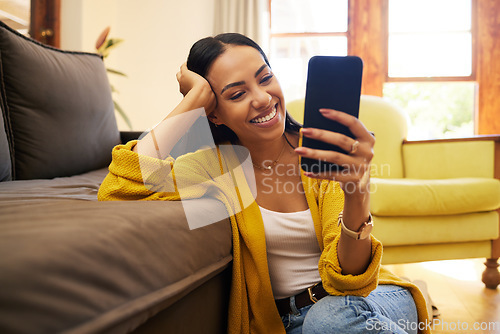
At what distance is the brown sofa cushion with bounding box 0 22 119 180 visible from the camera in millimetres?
1222

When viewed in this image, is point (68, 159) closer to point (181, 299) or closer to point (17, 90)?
point (17, 90)

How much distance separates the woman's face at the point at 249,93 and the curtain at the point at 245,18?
2824mm

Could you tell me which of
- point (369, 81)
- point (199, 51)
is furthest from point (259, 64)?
point (369, 81)

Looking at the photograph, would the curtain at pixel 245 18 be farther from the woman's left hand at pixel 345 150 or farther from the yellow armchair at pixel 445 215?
the woman's left hand at pixel 345 150

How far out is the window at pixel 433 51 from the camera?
11.8 ft

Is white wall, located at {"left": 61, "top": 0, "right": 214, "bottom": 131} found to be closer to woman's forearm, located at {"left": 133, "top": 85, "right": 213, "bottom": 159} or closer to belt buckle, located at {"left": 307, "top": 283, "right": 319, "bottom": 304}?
woman's forearm, located at {"left": 133, "top": 85, "right": 213, "bottom": 159}

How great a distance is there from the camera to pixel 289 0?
3.71 metres

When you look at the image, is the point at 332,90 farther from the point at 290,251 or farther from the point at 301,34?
the point at 301,34

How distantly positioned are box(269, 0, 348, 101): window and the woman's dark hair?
2.83m

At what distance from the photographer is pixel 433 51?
3631mm

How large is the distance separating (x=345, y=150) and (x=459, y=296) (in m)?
1.34

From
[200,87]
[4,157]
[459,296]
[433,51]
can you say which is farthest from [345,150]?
[433,51]

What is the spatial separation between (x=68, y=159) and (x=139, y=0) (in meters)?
2.82

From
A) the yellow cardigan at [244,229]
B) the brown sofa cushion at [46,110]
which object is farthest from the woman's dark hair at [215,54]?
the brown sofa cushion at [46,110]
